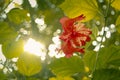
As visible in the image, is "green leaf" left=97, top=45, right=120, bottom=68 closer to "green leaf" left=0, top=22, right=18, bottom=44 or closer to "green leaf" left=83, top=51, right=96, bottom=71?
"green leaf" left=83, top=51, right=96, bottom=71

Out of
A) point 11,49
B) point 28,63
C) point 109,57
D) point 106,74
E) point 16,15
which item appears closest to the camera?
point 106,74

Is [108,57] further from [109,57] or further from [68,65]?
[68,65]

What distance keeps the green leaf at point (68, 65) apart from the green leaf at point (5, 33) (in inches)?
11.6

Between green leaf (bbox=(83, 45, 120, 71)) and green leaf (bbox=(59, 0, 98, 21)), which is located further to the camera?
green leaf (bbox=(59, 0, 98, 21))

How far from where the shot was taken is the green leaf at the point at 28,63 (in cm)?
132

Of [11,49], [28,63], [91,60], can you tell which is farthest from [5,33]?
[91,60]

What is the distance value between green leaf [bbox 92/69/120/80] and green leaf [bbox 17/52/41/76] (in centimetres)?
33

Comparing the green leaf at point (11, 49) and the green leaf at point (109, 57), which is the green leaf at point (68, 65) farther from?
the green leaf at point (11, 49)

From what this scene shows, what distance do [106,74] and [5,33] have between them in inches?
23.8

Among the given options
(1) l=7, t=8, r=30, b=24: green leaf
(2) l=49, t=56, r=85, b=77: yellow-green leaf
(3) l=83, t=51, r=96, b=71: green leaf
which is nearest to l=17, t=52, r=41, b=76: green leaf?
(2) l=49, t=56, r=85, b=77: yellow-green leaf

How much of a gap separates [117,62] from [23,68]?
45cm

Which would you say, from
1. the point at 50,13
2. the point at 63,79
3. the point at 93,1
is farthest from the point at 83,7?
the point at 50,13

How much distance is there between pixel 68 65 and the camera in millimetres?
1295

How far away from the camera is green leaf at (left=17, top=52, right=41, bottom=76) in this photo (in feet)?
4.34
